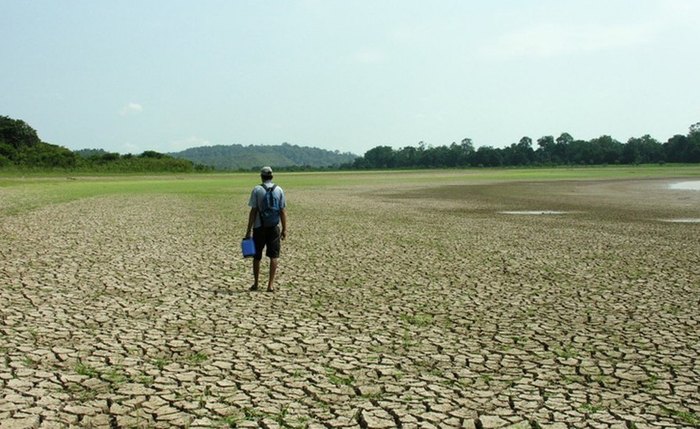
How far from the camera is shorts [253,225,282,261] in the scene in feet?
36.9

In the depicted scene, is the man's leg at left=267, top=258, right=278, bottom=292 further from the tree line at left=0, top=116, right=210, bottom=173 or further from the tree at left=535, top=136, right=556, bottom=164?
the tree at left=535, top=136, right=556, bottom=164

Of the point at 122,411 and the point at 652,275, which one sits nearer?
the point at 122,411

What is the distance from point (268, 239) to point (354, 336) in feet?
10.8

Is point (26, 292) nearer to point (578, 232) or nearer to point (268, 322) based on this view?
point (268, 322)

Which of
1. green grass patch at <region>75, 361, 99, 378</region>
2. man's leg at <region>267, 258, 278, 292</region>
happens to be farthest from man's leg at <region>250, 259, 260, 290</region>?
green grass patch at <region>75, 361, 99, 378</region>

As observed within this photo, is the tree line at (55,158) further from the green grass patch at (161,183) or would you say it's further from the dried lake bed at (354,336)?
the dried lake bed at (354,336)

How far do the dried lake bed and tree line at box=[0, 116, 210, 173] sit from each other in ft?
309

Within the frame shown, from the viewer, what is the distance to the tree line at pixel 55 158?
102 metres

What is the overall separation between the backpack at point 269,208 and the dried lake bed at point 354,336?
1.36 metres

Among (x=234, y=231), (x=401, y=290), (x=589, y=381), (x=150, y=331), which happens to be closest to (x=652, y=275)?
(x=401, y=290)

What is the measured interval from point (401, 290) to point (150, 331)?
496 centimetres

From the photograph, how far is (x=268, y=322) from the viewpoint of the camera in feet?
30.6

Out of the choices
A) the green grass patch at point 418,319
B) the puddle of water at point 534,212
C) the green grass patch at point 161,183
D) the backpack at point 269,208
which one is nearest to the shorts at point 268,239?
the backpack at point 269,208

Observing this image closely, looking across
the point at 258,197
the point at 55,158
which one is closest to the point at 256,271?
the point at 258,197
